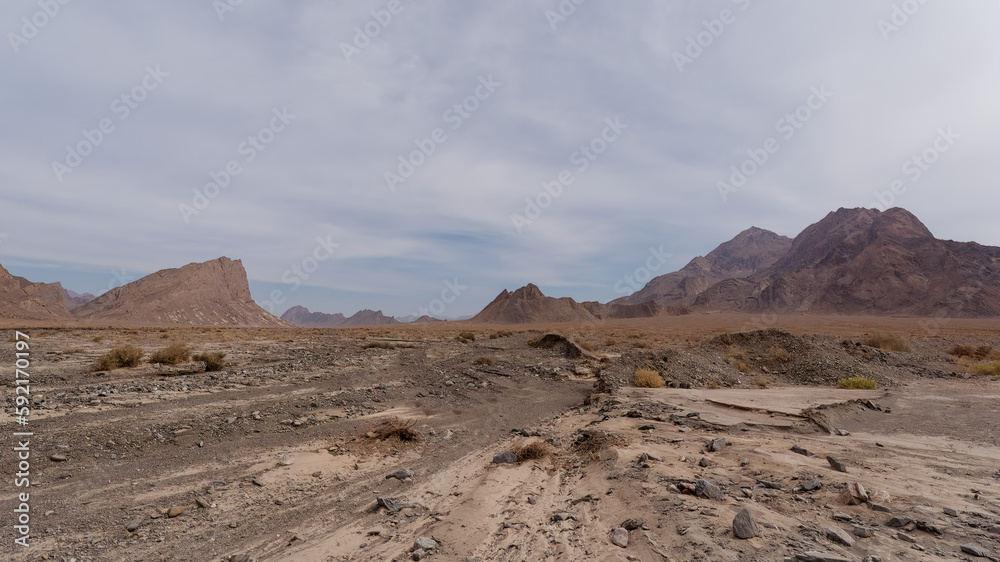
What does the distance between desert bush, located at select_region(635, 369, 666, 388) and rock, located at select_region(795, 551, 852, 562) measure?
10376 millimetres

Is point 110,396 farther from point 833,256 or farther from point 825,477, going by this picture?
point 833,256

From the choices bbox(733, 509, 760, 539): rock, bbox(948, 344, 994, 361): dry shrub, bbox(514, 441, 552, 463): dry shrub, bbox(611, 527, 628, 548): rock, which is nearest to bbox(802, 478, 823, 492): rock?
bbox(733, 509, 760, 539): rock

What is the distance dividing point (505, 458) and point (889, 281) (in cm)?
13597

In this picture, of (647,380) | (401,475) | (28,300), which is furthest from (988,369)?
(28,300)

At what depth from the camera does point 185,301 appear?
110 meters

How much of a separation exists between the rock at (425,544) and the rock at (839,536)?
3682mm

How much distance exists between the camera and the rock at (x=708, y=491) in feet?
16.2

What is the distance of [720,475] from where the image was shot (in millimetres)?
5719

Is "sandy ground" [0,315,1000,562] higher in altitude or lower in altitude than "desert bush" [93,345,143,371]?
lower

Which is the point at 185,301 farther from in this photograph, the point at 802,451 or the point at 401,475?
the point at 802,451

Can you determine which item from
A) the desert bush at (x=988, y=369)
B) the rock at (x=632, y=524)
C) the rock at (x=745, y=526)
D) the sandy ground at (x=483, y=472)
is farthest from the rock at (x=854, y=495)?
the desert bush at (x=988, y=369)

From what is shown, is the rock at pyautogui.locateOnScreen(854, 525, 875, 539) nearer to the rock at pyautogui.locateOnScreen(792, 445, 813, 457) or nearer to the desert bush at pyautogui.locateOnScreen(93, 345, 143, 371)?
the rock at pyautogui.locateOnScreen(792, 445, 813, 457)

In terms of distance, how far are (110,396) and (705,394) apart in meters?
14.8

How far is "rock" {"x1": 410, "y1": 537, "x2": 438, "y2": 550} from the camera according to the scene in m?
4.34
